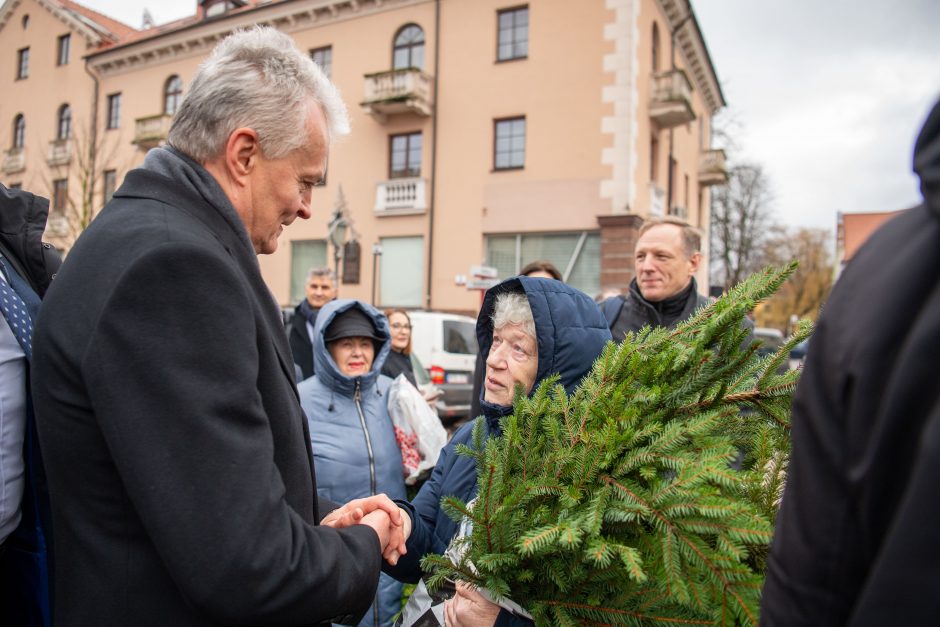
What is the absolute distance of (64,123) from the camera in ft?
81.5

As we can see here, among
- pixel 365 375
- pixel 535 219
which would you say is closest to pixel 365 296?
pixel 535 219

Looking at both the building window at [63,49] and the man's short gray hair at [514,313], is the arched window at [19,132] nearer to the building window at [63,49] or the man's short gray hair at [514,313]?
the building window at [63,49]

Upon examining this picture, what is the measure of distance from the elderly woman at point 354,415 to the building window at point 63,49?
87.8 feet

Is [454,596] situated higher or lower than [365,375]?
lower

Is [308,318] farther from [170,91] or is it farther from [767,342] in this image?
[170,91]

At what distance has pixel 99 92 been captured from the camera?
23656mm

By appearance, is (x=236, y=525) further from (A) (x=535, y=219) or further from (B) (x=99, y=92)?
(B) (x=99, y=92)

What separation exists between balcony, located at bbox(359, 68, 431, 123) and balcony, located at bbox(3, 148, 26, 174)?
15754 millimetres

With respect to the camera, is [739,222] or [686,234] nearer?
[686,234]

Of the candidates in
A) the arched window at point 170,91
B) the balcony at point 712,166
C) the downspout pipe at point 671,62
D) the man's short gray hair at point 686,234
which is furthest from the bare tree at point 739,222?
the man's short gray hair at point 686,234

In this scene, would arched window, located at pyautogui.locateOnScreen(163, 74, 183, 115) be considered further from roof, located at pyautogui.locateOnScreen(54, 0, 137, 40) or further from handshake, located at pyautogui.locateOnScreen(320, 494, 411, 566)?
handshake, located at pyautogui.locateOnScreen(320, 494, 411, 566)

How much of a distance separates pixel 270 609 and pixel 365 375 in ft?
7.69

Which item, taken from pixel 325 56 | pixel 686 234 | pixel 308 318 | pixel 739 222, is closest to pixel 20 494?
pixel 686 234

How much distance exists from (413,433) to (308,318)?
243 centimetres
